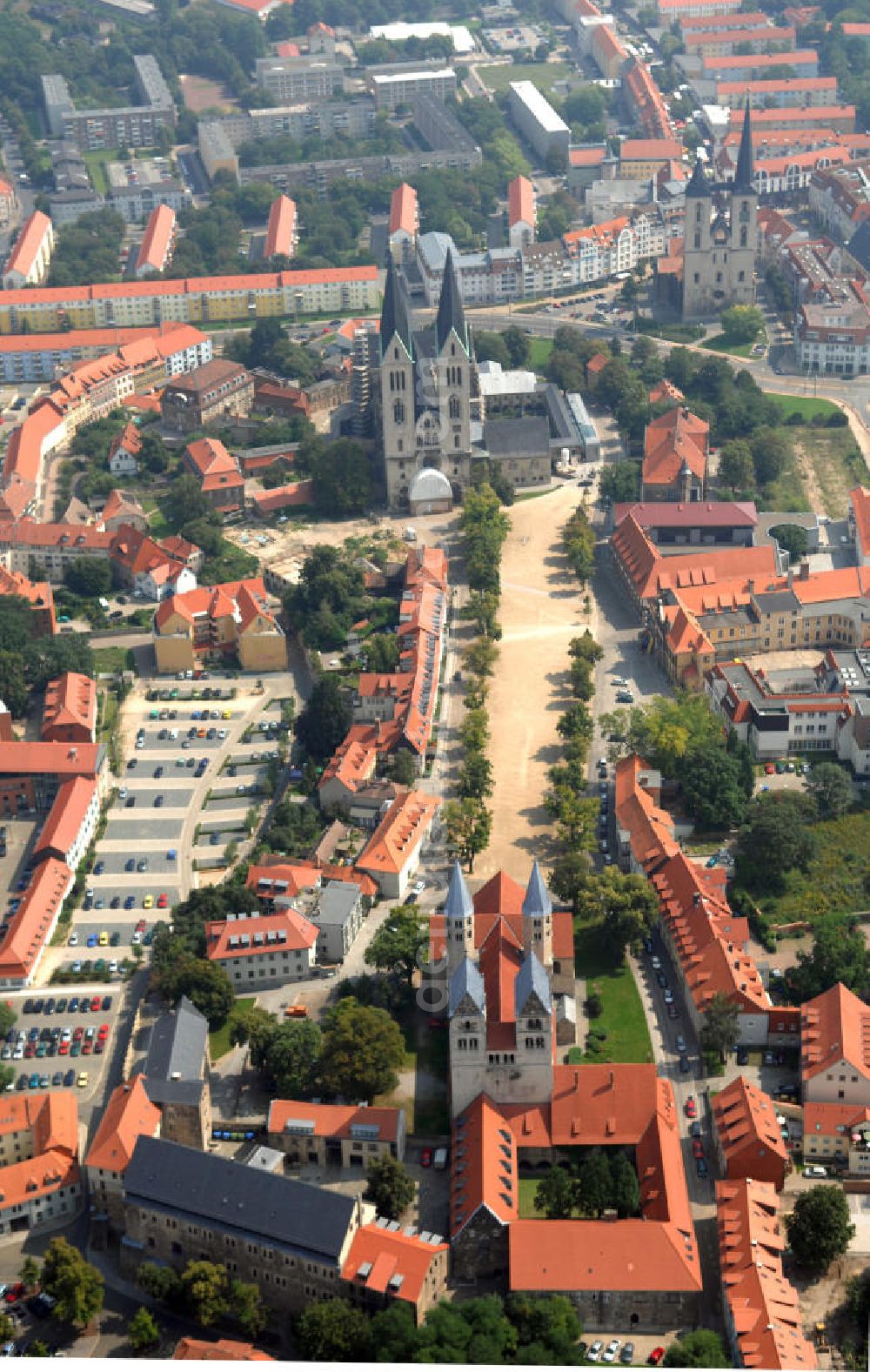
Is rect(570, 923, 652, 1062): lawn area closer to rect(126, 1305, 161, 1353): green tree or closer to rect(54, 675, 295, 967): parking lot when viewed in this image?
rect(54, 675, 295, 967): parking lot

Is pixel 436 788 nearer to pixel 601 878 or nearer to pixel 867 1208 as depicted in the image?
pixel 601 878

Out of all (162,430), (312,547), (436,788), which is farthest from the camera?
(162,430)

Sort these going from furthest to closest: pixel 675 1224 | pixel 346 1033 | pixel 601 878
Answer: pixel 601 878, pixel 346 1033, pixel 675 1224

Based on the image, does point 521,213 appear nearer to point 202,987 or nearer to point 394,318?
point 394,318

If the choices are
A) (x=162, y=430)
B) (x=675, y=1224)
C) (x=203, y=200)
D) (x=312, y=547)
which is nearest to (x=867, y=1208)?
(x=675, y=1224)

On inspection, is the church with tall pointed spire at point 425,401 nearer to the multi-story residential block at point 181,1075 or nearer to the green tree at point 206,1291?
the multi-story residential block at point 181,1075

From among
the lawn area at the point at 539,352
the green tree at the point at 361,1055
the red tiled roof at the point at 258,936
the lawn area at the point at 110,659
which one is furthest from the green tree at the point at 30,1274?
the lawn area at the point at 539,352
